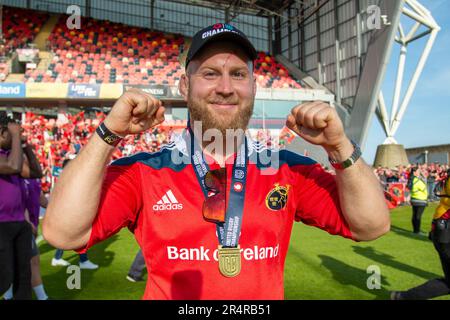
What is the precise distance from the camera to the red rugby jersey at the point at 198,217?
1.64m

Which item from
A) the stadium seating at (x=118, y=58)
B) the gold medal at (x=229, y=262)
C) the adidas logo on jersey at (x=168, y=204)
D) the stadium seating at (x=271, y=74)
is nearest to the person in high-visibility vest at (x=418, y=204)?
the gold medal at (x=229, y=262)

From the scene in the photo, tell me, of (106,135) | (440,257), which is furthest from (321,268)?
(106,135)

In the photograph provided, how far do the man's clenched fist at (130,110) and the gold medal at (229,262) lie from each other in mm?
649

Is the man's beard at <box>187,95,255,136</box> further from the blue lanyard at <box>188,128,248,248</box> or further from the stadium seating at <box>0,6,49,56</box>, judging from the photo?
the stadium seating at <box>0,6,49,56</box>

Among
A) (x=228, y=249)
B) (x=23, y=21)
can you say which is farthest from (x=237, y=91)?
(x=23, y=21)

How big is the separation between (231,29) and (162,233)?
3.37 ft

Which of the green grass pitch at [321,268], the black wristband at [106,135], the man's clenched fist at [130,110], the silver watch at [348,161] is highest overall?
the man's clenched fist at [130,110]

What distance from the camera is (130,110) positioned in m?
1.51

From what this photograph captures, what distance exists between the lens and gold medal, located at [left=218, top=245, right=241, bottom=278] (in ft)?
5.39

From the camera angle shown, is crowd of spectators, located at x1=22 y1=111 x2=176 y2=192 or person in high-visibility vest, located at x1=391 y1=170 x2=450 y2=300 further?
crowd of spectators, located at x1=22 y1=111 x2=176 y2=192

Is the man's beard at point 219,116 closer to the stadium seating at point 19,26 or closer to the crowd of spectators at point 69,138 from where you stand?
the crowd of spectators at point 69,138

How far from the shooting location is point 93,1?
35.2 metres

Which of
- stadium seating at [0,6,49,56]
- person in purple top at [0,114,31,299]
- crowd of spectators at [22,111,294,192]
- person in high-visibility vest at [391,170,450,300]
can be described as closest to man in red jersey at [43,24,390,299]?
person in purple top at [0,114,31,299]
